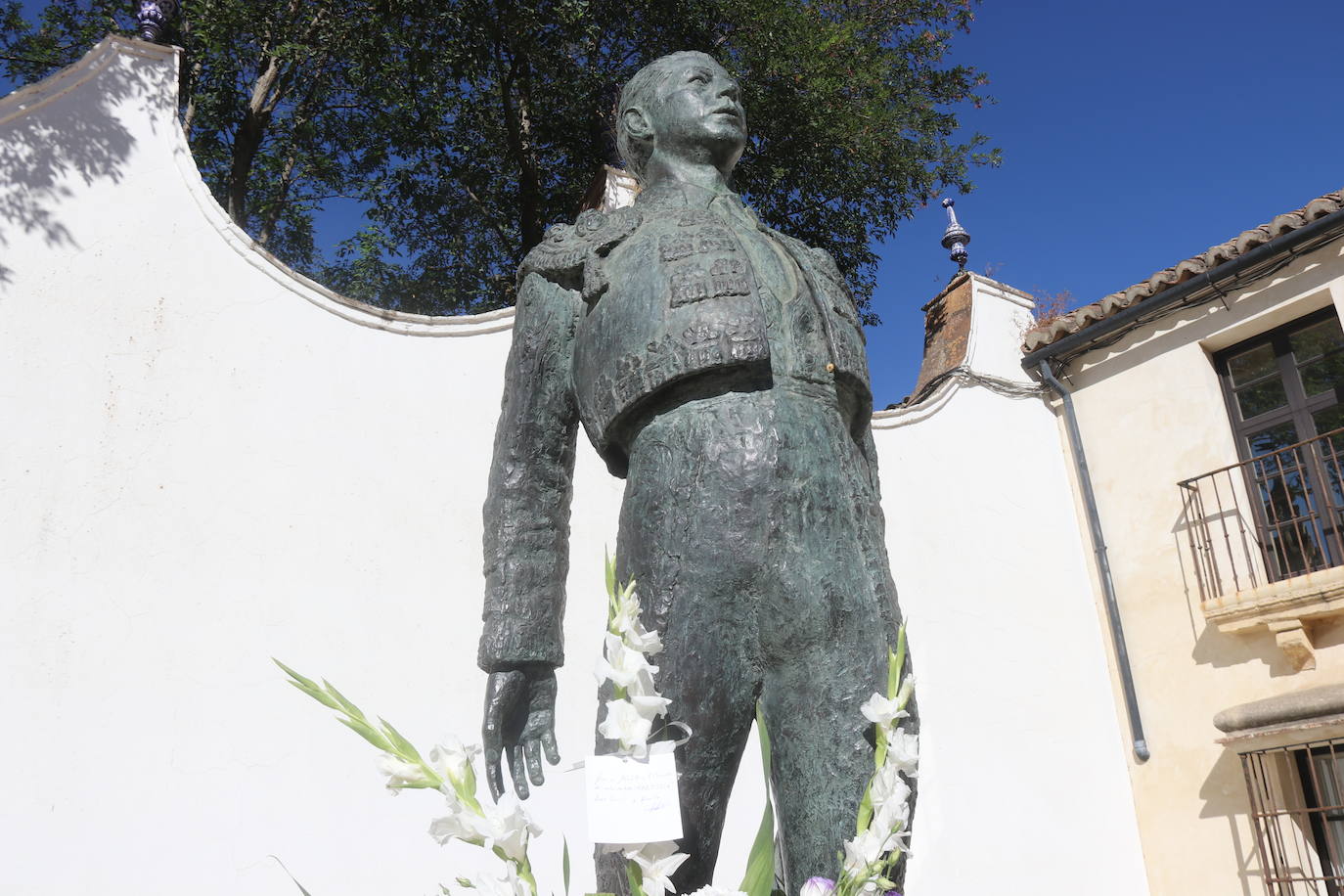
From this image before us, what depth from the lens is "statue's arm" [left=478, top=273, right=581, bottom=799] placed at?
6.33 ft

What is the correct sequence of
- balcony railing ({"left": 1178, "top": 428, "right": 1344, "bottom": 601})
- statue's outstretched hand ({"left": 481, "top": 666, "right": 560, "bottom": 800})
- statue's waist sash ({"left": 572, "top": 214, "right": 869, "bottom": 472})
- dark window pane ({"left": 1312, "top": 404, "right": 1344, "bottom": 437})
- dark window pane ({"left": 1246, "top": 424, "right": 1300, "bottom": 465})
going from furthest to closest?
1. dark window pane ({"left": 1246, "top": 424, "right": 1300, "bottom": 465})
2. dark window pane ({"left": 1312, "top": 404, "right": 1344, "bottom": 437})
3. balcony railing ({"left": 1178, "top": 428, "right": 1344, "bottom": 601})
4. statue's outstretched hand ({"left": 481, "top": 666, "right": 560, "bottom": 800})
5. statue's waist sash ({"left": 572, "top": 214, "right": 869, "bottom": 472})

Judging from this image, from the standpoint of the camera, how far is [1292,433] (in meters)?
7.89

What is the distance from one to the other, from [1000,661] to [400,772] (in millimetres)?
7186

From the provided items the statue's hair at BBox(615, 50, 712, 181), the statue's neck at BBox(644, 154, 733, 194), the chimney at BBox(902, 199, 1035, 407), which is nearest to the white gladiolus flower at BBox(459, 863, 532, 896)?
the statue's neck at BBox(644, 154, 733, 194)

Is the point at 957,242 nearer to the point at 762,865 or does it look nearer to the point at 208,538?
the point at 208,538

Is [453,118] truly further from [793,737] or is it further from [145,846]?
[793,737]

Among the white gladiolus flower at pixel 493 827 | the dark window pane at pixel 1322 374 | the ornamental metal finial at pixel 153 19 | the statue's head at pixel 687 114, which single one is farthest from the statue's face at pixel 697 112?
the dark window pane at pixel 1322 374

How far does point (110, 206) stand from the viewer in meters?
5.57

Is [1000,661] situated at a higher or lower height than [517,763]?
higher

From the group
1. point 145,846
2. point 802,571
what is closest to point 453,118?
point 145,846

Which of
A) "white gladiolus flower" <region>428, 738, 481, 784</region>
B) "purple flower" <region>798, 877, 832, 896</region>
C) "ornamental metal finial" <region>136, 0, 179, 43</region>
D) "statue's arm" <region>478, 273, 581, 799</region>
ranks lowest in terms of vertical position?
"purple flower" <region>798, 877, 832, 896</region>

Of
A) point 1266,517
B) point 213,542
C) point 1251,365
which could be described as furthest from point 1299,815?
point 213,542

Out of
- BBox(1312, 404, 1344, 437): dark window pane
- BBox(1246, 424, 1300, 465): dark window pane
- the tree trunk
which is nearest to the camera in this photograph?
BBox(1312, 404, 1344, 437): dark window pane

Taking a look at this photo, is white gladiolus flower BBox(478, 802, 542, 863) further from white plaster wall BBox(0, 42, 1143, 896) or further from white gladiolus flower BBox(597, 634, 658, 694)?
white plaster wall BBox(0, 42, 1143, 896)
